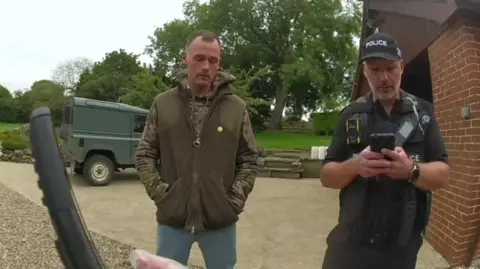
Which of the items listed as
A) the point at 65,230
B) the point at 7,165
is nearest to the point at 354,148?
the point at 65,230

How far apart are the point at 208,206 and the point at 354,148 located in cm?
87

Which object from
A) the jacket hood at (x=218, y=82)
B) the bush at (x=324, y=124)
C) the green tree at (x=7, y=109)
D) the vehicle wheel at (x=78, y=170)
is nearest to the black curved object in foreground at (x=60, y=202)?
the jacket hood at (x=218, y=82)

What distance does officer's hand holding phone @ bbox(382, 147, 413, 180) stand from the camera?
1.63 meters

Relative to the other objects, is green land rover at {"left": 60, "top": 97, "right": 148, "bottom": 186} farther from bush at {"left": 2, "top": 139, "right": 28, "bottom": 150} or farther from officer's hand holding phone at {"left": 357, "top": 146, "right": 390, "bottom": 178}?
officer's hand holding phone at {"left": 357, "top": 146, "right": 390, "bottom": 178}

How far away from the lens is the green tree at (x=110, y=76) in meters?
34.1

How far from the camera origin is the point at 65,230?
2.79 feet

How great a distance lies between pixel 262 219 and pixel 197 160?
202 inches

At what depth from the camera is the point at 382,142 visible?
1614mm

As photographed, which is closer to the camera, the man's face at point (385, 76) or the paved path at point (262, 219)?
the man's face at point (385, 76)

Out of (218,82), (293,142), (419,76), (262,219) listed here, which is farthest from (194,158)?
(293,142)

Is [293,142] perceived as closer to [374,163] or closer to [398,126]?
[398,126]

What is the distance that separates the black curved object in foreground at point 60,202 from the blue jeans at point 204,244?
5.38ft

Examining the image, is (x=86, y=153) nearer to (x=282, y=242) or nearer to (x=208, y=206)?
(x=282, y=242)

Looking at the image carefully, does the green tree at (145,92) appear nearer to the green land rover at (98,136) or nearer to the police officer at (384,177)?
the green land rover at (98,136)
